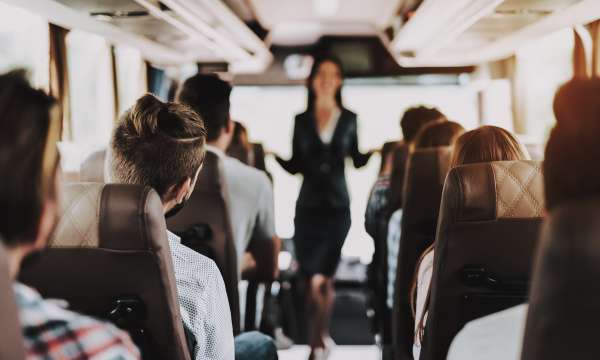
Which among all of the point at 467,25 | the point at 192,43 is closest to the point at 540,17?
the point at 467,25

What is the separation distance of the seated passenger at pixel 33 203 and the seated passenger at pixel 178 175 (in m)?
0.77

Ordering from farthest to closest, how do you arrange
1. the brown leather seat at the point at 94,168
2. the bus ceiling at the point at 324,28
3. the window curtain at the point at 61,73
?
the window curtain at the point at 61,73
the bus ceiling at the point at 324,28
the brown leather seat at the point at 94,168

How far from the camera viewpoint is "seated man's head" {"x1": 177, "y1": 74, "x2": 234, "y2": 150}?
3.15 m

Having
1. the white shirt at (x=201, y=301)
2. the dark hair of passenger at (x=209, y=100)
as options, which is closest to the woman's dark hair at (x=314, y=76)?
the dark hair of passenger at (x=209, y=100)

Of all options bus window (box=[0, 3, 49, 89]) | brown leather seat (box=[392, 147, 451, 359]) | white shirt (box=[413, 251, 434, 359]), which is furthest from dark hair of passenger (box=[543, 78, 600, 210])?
bus window (box=[0, 3, 49, 89])

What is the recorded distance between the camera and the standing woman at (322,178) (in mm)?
4750

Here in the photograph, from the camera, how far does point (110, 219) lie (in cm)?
148

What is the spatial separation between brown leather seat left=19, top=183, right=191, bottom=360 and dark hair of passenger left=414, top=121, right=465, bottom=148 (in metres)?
1.92

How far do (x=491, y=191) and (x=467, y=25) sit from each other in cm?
280

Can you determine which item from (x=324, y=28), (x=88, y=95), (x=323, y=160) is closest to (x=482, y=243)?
(x=323, y=160)

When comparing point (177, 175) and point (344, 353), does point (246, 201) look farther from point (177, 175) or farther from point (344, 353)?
point (344, 353)

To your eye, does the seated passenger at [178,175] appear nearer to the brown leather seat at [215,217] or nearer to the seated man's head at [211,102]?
the brown leather seat at [215,217]

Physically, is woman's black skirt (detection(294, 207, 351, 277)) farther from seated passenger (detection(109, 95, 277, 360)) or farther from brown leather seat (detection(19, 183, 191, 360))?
brown leather seat (detection(19, 183, 191, 360))

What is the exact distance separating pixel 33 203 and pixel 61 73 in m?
3.60
